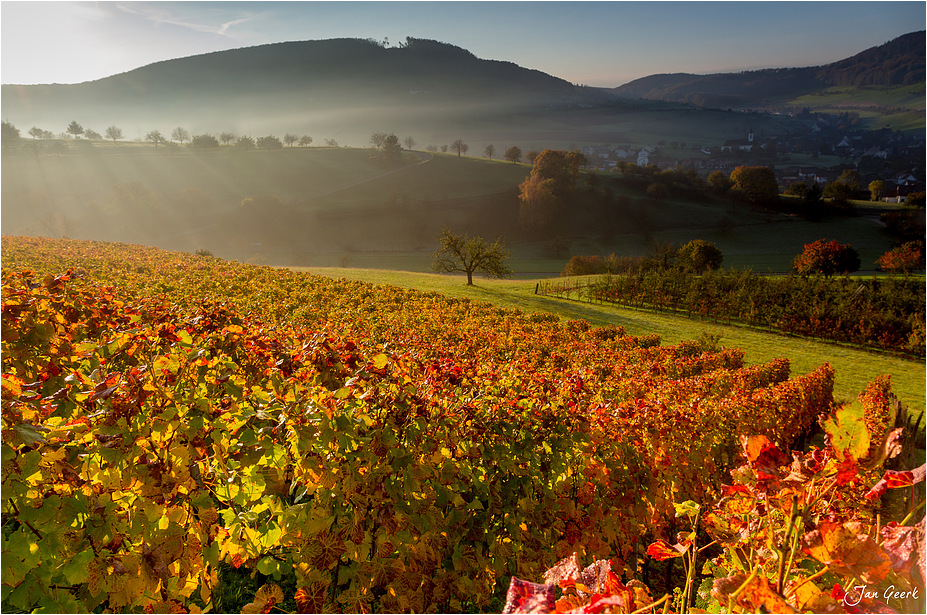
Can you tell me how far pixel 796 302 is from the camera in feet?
83.9

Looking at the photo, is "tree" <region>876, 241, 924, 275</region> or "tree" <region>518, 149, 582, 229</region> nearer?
"tree" <region>876, 241, 924, 275</region>

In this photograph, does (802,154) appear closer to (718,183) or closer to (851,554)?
(718,183)

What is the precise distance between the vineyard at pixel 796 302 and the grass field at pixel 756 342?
1639mm

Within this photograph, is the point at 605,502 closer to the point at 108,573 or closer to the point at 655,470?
the point at 655,470

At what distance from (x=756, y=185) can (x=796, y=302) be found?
67.2 meters

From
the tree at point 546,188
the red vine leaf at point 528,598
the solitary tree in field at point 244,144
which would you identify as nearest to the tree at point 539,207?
the tree at point 546,188

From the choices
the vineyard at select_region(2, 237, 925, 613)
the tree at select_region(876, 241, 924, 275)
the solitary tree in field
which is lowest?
the tree at select_region(876, 241, 924, 275)

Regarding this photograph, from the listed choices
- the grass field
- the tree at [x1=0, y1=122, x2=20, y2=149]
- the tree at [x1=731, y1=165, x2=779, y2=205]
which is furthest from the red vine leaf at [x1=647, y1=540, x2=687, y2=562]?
the tree at [x1=0, y1=122, x2=20, y2=149]

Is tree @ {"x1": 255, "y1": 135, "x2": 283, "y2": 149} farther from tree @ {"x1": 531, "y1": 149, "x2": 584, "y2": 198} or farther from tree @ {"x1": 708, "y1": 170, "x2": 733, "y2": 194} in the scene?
tree @ {"x1": 708, "y1": 170, "x2": 733, "y2": 194}

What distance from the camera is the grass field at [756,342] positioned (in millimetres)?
16828

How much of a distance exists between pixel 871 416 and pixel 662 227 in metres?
71.9

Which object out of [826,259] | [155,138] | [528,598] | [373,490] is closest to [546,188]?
[826,259]
